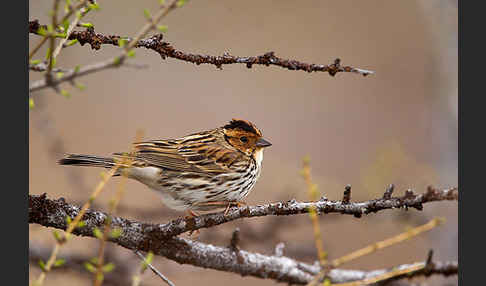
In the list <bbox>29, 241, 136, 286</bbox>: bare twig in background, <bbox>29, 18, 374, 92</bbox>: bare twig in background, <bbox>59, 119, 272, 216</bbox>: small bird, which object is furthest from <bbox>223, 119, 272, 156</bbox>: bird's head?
<bbox>29, 18, 374, 92</bbox>: bare twig in background

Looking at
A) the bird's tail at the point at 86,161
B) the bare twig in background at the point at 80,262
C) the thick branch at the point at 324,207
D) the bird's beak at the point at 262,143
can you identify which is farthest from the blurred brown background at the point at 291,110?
the thick branch at the point at 324,207

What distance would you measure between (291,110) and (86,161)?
1758mm

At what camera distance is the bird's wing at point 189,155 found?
2.57m

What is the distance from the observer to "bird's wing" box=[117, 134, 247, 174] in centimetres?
257

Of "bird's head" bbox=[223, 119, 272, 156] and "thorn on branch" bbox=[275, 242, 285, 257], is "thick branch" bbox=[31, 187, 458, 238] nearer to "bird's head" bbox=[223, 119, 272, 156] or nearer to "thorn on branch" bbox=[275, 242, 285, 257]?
"thorn on branch" bbox=[275, 242, 285, 257]

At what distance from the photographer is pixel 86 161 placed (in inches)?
79.0

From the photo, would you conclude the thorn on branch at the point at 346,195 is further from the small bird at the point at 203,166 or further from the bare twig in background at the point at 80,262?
the bare twig in background at the point at 80,262

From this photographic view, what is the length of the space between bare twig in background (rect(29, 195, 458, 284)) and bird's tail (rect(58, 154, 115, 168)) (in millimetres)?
140

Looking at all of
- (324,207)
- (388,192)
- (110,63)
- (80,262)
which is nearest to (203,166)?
(80,262)

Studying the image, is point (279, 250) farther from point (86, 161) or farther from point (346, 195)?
point (86, 161)

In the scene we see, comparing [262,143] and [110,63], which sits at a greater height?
[262,143]

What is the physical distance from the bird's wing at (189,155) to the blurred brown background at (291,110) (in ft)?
0.54

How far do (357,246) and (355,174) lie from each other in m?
0.50

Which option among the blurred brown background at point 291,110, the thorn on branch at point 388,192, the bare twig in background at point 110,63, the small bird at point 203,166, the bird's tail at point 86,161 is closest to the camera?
the bare twig in background at point 110,63
